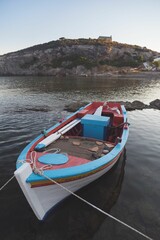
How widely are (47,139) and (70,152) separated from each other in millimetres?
1422

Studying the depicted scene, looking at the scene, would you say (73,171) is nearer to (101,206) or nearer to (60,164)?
(60,164)

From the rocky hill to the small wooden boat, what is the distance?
100 m

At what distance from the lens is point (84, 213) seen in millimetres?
6250

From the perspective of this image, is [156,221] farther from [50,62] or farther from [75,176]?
[50,62]

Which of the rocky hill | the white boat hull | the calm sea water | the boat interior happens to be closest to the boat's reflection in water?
the calm sea water

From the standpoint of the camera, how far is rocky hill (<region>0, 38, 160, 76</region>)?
369 ft

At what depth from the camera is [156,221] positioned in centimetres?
606

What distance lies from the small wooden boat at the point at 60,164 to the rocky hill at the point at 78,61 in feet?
329

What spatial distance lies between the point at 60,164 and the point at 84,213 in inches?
83.8

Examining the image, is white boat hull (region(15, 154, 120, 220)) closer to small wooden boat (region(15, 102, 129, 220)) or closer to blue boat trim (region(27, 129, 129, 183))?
small wooden boat (region(15, 102, 129, 220))

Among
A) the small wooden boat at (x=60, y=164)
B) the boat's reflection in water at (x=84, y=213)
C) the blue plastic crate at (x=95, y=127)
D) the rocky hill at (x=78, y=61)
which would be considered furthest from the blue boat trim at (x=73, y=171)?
the rocky hill at (x=78, y=61)

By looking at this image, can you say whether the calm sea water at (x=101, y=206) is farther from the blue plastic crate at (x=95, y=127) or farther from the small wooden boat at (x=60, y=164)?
the blue plastic crate at (x=95, y=127)

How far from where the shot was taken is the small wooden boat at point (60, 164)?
16.9 ft

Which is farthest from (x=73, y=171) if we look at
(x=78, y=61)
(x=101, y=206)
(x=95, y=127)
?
(x=78, y=61)
